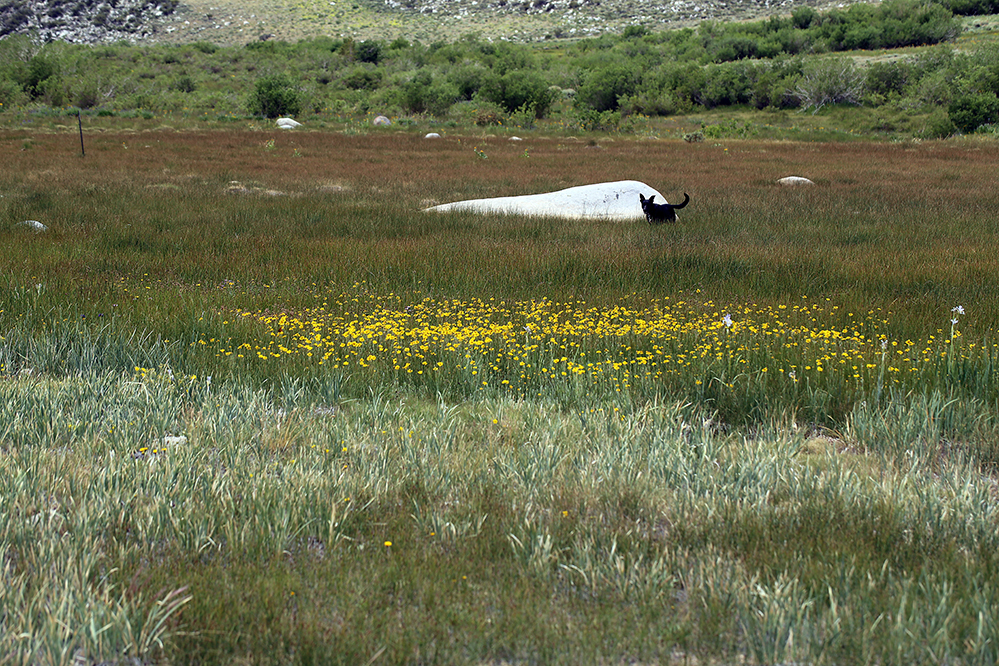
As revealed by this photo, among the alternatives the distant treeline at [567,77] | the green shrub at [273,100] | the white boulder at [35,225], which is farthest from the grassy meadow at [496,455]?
the green shrub at [273,100]

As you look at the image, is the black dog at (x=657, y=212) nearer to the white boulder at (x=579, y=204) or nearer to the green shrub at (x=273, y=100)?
the white boulder at (x=579, y=204)

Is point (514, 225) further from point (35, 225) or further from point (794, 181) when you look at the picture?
point (794, 181)

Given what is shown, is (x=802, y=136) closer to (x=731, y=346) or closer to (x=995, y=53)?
(x=995, y=53)

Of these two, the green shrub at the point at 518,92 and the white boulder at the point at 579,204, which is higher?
the green shrub at the point at 518,92

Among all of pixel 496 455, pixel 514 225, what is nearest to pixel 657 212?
pixel 514 225

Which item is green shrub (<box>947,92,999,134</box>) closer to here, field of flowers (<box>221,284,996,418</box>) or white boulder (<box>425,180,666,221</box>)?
white boulder (<box>425,180,666,221</box>)

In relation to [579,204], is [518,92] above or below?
above

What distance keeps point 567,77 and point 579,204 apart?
193ft

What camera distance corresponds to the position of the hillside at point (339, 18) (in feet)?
356

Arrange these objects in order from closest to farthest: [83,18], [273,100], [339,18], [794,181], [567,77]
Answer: [794,181] → [273,100] → [567,77] → [83,18] → [339,18]

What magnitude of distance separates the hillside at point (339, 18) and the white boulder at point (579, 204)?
99.6 meters

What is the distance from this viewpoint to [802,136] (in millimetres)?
39875

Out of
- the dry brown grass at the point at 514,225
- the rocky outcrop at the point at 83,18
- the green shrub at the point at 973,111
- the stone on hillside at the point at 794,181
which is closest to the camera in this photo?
the dry brown grass at the point at 514,225

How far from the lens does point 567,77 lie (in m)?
69.3
